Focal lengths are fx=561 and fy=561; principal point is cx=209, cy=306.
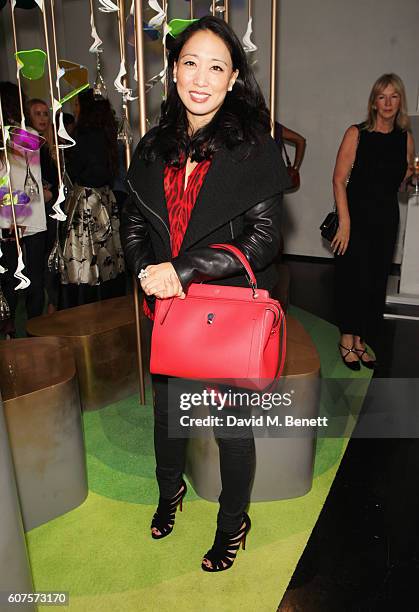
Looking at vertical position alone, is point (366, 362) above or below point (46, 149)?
below

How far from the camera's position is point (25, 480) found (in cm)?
194

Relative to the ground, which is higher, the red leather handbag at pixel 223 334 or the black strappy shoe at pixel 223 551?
the red leather handbag at pixel 223 334

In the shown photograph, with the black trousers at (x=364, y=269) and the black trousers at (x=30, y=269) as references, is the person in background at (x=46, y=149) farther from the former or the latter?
the black trousers at (x=364, y=269)

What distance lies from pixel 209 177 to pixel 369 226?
6.38 feet

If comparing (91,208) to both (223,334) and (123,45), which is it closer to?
(123,45)

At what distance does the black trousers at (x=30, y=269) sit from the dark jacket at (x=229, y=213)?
2.03 meters

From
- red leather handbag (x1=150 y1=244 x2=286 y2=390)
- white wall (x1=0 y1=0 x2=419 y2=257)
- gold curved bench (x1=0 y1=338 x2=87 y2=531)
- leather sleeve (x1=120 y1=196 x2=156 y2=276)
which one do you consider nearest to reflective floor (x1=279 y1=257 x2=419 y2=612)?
red leather handbag (x1=150 y1=244 x2=286 y2=390)

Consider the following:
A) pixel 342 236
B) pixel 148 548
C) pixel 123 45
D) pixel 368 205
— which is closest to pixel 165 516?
pixel 148 548

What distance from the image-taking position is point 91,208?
352 cm

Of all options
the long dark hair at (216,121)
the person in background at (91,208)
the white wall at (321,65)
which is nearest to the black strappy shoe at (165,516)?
the long dark hair at (216,121)

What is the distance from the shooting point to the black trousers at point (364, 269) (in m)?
3.23

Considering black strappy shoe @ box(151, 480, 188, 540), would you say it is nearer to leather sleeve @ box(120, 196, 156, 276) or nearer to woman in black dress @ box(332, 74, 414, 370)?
leather sleeve @ box(120, 196, 156, 276)

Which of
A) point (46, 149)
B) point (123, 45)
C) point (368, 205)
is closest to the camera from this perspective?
point (123, 45)

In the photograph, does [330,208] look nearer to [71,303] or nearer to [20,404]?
[71,303]
